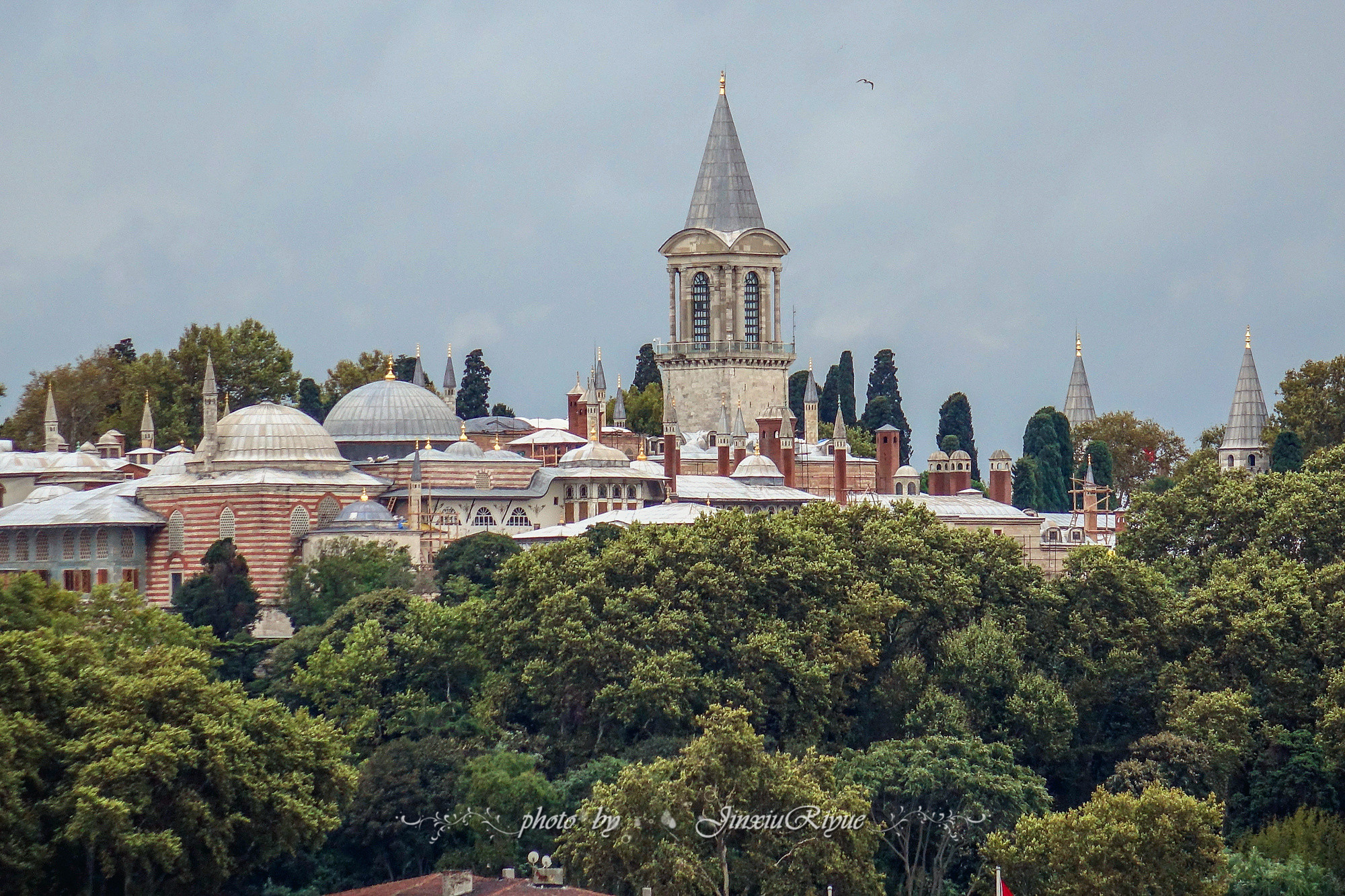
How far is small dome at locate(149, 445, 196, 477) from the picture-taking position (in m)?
68.9

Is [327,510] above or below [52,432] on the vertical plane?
below

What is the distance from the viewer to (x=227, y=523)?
216ft

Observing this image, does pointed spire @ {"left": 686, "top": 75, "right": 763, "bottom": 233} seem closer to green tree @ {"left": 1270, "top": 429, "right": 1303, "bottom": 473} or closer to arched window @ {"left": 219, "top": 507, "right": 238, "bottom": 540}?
green tree @ {"left": 1270, "top": 429, "right": 1303, "bottom": 473}

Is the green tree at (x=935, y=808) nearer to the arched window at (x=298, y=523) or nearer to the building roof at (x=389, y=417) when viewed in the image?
the arched window at (x=298, y=523)

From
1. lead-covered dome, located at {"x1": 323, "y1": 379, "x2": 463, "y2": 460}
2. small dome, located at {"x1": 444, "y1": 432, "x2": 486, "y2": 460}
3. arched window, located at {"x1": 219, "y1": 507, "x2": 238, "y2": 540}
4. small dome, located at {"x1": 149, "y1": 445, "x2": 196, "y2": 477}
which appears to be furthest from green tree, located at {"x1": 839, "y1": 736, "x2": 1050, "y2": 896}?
lead-covered dome, located at {"x1": 323, "y1": 379, "x2": 463, "y2": 460}

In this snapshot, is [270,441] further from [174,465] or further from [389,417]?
[389,417]

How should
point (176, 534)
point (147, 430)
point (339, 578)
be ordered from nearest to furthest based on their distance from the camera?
point (339, 578), point (176, 534), point (147, 430)

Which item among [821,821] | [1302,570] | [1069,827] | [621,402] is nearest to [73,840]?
[821,821]

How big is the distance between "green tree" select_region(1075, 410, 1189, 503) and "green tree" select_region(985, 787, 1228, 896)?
158 feet

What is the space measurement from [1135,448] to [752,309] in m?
15.2

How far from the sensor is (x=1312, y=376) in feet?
274

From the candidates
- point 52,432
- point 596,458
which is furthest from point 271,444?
point 52,432

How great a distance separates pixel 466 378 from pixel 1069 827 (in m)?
48.2

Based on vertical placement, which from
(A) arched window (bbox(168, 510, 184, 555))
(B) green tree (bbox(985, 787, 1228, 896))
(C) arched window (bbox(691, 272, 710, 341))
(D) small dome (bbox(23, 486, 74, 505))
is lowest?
(B) green tree (bbox(985, 787, 1228, 896))
